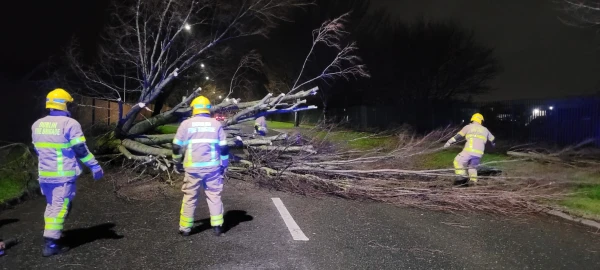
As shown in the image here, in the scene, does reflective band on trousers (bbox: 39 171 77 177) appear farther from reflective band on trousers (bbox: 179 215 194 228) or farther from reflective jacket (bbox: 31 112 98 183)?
reflective band on trousers (bbox: 179 215 194 228)

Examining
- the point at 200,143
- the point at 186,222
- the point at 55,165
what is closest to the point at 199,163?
the point at 200,143

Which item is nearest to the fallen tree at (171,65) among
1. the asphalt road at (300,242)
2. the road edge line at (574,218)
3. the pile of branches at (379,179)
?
the pile of branches at (379,179)

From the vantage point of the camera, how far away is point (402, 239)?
489 centimetres

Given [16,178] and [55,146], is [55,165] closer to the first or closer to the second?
[55,146]

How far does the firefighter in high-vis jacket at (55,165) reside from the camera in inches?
161

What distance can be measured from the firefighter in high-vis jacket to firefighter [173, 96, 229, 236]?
3.71ft

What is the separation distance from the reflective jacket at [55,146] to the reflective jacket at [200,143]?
1.13 metres

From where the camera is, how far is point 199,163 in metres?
4.68

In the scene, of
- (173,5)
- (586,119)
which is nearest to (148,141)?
(173,5)

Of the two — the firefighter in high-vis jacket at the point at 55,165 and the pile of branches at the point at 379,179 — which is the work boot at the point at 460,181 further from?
the firefighter in high-vis jacket at the point at 55,165

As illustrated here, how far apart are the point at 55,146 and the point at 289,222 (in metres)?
3.05

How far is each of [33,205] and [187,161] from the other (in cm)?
334

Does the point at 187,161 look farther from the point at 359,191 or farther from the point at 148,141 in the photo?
the point at 148,141

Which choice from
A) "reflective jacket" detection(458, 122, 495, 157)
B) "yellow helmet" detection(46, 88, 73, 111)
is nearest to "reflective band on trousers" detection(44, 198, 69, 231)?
"yellow helmet" detection(46, 88, 73, 111)
